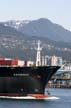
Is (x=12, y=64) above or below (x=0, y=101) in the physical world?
above

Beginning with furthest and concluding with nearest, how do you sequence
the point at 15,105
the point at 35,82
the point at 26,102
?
the point at 35,82 → the point at 26,102 → the point at 15,105

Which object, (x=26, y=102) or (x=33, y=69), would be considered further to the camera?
(x=33, y=69)

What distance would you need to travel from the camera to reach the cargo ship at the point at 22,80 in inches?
3290

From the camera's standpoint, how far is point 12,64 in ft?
280

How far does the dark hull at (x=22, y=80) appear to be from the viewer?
8375 cm

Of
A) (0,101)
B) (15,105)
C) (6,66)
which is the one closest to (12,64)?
(6,66)

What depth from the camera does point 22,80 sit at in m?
84.1

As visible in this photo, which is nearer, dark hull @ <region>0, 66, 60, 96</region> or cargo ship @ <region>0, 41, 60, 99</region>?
cargo ship @ <region>0, 41, 60, 99</region>

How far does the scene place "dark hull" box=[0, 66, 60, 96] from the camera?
8375 cm

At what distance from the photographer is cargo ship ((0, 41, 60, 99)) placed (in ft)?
274

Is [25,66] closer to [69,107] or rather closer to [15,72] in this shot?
[15,72]

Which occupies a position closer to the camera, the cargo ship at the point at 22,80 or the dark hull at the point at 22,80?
the cargo ship at the point at 22,80

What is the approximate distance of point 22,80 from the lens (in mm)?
84125

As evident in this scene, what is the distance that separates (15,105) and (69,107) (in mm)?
7093
